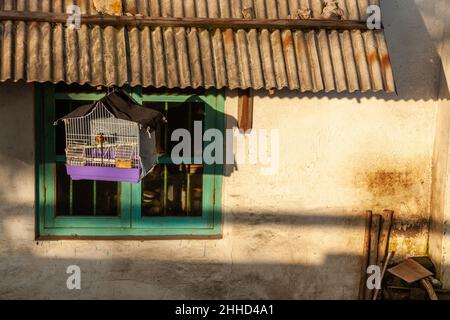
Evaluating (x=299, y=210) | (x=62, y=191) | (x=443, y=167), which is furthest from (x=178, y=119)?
(x=443, y=167)

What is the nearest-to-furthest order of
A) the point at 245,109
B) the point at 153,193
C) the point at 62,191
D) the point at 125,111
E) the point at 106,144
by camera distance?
the point at 125,111
the point at 106,144
the point at 245,109
the point at 62,191
the point at 153,193

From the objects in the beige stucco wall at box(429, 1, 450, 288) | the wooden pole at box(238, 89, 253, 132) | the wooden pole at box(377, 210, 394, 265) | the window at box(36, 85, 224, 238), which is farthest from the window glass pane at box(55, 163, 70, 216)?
the beige stucco wall at box(429, 1, 450, 288)

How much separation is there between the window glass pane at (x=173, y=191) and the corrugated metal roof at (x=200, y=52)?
1.30 m

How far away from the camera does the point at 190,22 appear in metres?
6.95

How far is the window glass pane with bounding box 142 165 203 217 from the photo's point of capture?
768cm

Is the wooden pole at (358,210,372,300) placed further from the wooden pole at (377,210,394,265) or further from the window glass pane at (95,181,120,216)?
the window glass pane at (95,181,120,216)

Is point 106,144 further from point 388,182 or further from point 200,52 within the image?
point 388,182

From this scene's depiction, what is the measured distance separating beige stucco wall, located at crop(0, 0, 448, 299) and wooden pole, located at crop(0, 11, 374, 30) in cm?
83

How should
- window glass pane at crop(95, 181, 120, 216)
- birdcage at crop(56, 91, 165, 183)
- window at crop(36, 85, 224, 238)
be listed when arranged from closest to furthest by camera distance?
birdcage at crop(56, 91, 165, 183) → window at crop(36, 85, 224, 238) → window glass pane at crop(95, 181, 120, 216)

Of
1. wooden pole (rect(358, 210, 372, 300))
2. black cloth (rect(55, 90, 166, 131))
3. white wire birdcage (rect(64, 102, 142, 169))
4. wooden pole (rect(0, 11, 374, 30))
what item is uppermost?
wooden pole (rect(0, 11, 374, 30))

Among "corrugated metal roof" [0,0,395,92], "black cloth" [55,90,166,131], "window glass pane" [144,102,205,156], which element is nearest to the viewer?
"black cloth" [55,90,166,131]

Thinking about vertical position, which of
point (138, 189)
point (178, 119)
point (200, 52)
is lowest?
point (138, 189)

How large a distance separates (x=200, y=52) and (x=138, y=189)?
5.74ft

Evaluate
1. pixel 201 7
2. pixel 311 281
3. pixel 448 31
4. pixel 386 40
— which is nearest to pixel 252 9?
pixel 201 7
